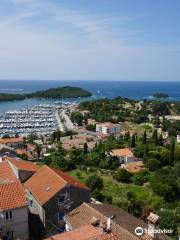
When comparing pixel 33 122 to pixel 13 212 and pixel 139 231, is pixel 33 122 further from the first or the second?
pixel 139 231

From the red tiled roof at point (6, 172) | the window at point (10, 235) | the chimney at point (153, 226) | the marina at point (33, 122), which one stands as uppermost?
the chimney at point (153, 226)

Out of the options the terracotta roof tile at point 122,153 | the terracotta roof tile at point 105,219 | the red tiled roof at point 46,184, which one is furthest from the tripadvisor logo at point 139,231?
the terracotta roof tile at point 122,153

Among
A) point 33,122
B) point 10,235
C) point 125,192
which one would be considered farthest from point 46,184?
point 33,122

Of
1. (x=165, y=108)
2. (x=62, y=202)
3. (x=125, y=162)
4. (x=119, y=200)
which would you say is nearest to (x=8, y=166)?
(x=62, y=202)

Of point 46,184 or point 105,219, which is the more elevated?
point 46,184

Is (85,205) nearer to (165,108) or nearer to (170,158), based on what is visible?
(170,158)

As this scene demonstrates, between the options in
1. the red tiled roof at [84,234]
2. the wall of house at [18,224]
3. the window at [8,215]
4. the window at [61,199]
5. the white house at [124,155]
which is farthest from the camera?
the white house at [124,155]

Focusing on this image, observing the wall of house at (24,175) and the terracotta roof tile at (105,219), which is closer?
the terracotta roof tile at (105,219)

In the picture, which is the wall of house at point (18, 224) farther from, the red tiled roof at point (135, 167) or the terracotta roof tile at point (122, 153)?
the terracotta roof tile at point (122, 153)
